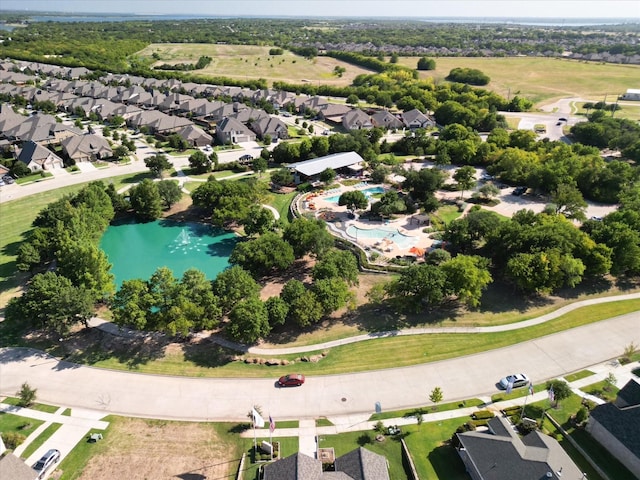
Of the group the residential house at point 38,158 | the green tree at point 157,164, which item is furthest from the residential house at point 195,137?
the residential house at point 38,158

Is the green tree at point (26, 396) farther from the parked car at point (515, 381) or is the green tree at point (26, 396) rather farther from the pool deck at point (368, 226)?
the parked car at point (515, 381)

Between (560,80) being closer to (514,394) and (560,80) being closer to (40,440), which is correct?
(514,394)

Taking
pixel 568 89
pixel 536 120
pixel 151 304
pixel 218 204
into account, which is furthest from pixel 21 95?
pixel 568 89

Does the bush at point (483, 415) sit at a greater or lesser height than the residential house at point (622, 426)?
lesser

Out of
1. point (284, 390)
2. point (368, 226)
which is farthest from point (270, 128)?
point (284, 390)

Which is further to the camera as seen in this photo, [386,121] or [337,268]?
[386,121]

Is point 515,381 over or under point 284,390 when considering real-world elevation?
over

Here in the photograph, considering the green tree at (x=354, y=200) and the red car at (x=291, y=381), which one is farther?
the green tree at (x=354, y=200)
